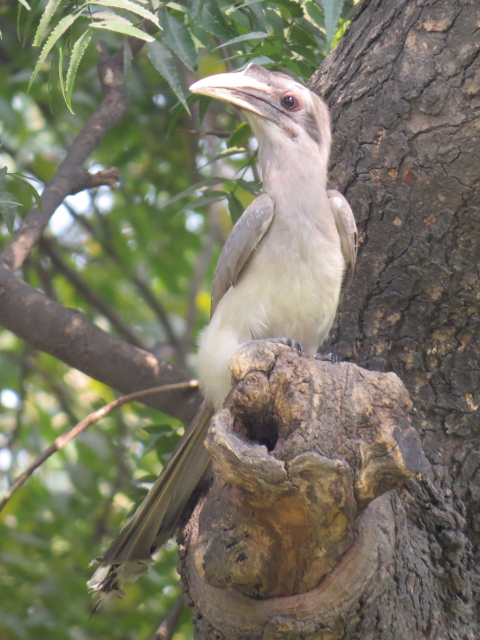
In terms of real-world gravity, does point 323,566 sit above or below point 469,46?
below

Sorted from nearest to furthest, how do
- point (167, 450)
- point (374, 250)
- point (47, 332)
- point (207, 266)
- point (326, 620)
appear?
point (326, 620)
point (374, 250)
point (47, 332)
point (167, 450)
point (207, 266)

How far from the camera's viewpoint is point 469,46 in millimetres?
3375

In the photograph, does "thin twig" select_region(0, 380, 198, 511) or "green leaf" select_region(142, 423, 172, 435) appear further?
"green leaf" select_region(142, 423, 172, 435)

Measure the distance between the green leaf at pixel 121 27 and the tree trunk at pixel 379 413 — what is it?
47.0 inches

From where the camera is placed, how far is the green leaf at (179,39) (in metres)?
3.39

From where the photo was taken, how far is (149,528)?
3410 mm

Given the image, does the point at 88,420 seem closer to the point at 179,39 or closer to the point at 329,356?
the point at 329,356

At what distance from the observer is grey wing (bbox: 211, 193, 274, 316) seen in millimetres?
3498

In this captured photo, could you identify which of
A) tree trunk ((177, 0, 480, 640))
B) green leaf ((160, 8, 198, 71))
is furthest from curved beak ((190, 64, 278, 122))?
tree trunk ((177, 0, 480, 640))

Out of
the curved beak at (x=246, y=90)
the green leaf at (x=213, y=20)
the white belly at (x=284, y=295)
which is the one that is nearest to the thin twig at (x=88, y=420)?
the white belly at (x=284, y=295)

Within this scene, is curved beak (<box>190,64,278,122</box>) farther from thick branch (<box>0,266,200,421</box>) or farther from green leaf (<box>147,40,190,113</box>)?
thick branch (<box>0,266,200,421</box>)

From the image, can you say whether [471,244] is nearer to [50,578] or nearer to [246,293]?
[246,293]

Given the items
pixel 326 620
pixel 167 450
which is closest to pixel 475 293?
pixel 326 620

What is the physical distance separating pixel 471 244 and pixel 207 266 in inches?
157
